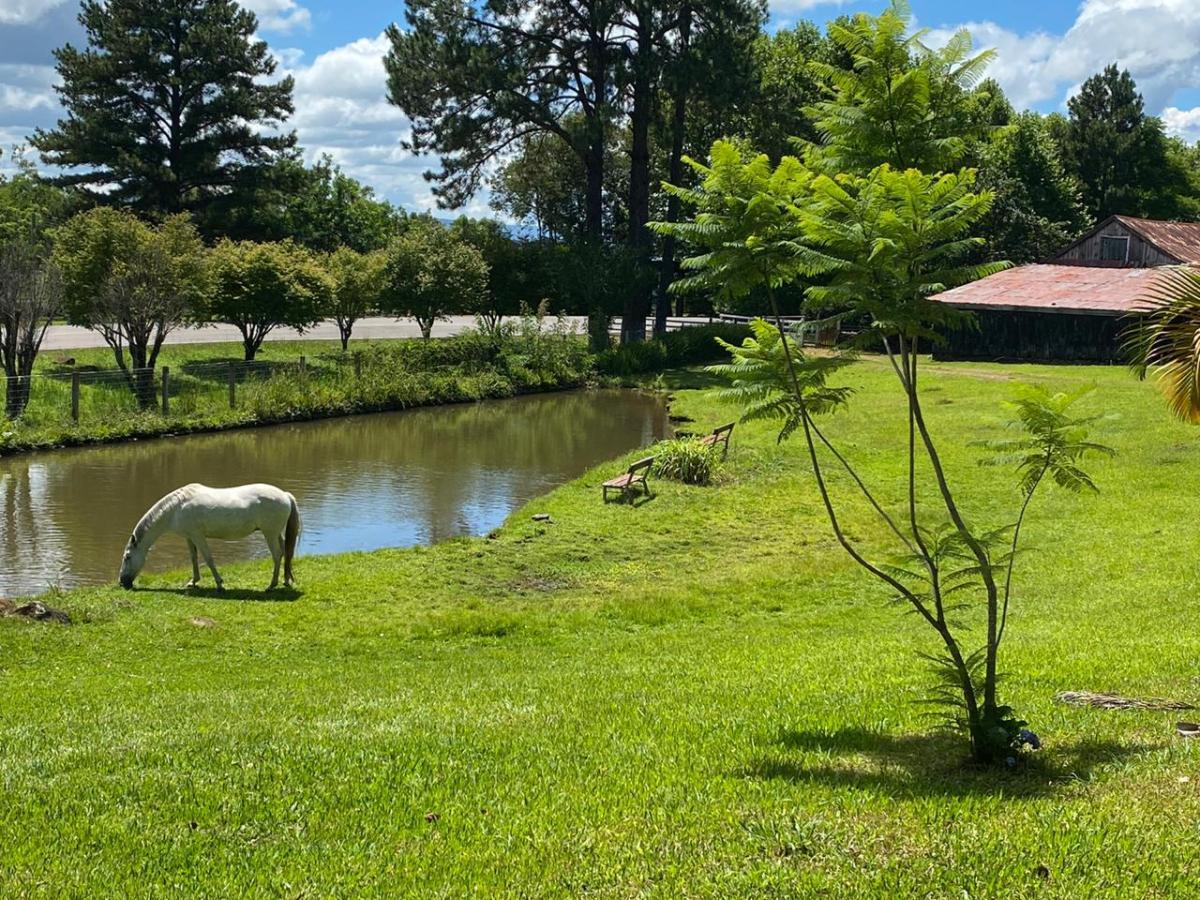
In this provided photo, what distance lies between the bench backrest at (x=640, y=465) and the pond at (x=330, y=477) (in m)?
2.65

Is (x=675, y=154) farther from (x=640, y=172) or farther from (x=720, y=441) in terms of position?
(x=720, y=441)

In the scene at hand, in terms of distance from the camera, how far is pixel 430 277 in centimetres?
4809

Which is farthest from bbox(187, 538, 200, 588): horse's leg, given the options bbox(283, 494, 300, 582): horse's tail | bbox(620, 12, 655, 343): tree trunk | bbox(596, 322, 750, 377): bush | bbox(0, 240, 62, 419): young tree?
bbox(620, 12, 655, 343): tree trunk

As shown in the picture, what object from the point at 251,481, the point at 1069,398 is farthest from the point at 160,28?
the point at 1069,398

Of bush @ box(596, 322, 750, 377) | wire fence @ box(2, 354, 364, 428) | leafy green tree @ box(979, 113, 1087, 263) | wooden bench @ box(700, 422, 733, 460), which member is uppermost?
leafy green tree @ box(979, 113, 1087, 263)

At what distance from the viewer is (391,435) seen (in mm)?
35344

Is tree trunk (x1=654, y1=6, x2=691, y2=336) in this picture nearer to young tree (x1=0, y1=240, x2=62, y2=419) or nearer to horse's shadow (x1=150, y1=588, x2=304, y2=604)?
young tree (x1=0, y1=240, x2=62, y2=419)

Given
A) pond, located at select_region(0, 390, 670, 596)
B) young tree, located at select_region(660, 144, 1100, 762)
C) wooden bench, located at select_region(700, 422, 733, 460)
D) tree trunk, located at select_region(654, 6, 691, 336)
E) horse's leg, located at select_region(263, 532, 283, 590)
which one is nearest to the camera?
young tree, located at select_region(660, 144, 1100, 762)

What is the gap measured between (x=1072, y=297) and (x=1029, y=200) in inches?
998

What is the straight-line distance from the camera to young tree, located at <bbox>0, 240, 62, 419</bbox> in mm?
31844

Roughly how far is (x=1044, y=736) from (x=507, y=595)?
9992 mm

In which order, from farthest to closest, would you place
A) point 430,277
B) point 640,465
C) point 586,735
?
1. point 430,277
2. point 640,465
3. point 586,735

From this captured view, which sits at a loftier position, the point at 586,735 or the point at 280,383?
the point at 280,383

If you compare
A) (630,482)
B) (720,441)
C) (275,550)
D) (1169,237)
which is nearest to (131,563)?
(275,550)
